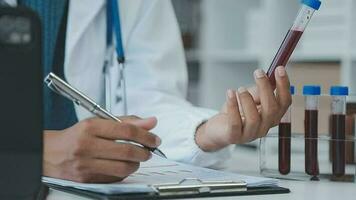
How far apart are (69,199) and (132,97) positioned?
1.91 feet

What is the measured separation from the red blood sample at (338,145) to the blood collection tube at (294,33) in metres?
0.13

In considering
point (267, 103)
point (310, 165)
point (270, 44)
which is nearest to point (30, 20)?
point (267, 103)

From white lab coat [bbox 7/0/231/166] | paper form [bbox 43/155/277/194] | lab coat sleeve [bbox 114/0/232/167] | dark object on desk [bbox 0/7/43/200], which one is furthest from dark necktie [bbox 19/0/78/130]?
dark object on desk [bbox 0/7/43/200]

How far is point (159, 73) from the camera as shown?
4.70 ft

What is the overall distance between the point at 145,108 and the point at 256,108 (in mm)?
416

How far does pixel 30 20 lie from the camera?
2.02ft

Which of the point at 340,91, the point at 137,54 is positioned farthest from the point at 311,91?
the point at 137,54

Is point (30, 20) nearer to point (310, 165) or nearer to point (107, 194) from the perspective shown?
point (107, 194)

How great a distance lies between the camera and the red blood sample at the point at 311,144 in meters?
1.02

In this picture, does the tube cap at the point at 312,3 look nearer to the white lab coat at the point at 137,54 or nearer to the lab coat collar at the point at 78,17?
the white lab coat at the point at 137,54

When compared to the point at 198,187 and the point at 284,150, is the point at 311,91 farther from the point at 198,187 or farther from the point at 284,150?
the point at 198,187

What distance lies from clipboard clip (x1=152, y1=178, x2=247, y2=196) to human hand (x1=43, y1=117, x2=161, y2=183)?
0.06m

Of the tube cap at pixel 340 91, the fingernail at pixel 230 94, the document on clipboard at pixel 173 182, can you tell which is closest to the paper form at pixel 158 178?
the document on clipboard at pixel 173 182

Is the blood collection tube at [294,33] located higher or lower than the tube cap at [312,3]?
lower
